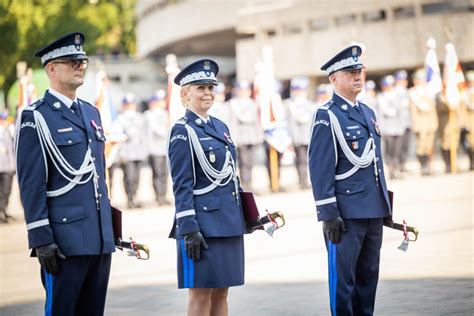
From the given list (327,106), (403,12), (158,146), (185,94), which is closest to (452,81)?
(158,146)

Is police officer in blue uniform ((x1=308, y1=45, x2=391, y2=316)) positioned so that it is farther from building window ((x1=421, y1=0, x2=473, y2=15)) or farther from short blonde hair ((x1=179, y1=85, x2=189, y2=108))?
building window ((x1=421, y1=0, x2=473, y2=15))

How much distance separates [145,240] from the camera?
13.8 meters

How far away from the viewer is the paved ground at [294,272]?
848 cm

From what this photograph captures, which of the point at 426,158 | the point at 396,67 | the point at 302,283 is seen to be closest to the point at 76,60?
the point at 302,283

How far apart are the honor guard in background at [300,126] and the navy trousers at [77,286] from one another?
1558cm

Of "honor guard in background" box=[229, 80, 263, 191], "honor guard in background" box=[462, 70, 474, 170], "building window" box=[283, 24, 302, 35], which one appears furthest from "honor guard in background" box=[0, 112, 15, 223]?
"building window" box=[283, 24, 302, 35]

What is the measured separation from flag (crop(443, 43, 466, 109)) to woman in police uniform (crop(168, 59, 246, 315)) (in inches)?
669

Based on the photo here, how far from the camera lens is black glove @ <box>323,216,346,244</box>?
6.69 m

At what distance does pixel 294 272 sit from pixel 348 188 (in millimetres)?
3550

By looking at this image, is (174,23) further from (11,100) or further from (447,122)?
(447,122)

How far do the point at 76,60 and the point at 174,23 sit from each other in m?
43.9

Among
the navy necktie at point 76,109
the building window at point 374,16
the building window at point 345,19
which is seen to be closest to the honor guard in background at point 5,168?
the navy necktie at point 76,109

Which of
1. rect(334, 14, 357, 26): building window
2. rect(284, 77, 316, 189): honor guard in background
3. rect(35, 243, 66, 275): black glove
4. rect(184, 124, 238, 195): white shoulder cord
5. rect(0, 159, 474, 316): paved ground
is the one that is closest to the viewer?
rect(35, 243, 66, 275): black glove

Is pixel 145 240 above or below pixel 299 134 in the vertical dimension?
below
